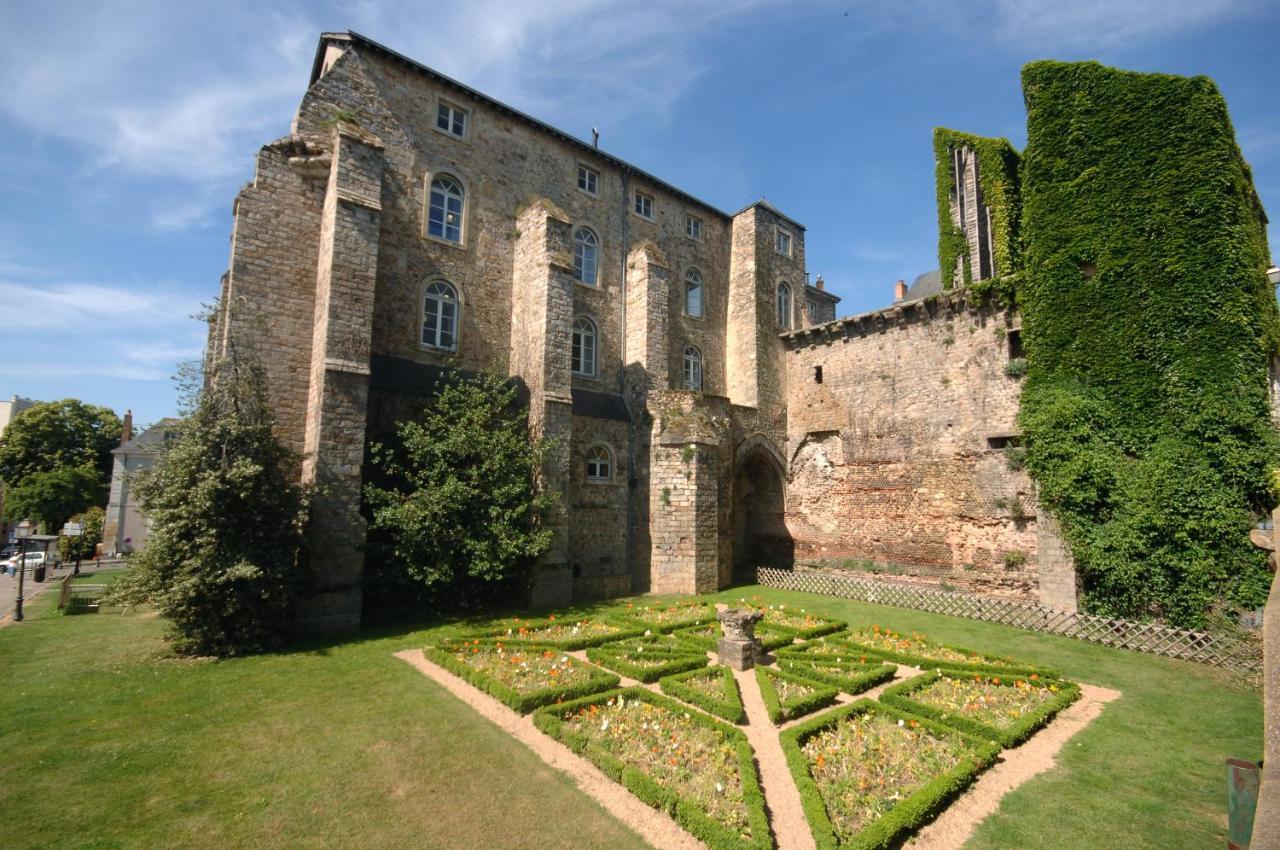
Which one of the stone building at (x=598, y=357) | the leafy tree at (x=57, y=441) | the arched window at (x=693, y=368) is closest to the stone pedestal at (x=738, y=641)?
the stone building at (x=598, y=357)

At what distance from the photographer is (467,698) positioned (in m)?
8.37

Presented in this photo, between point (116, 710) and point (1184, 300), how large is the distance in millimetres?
21229

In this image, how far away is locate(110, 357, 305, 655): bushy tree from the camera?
391 inches

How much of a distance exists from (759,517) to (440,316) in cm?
1398

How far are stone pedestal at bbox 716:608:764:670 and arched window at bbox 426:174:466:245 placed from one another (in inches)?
519

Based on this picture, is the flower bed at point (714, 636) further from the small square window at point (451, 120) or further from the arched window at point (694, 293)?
the small square window at point (451, 120)

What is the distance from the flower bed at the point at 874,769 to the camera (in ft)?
16.9

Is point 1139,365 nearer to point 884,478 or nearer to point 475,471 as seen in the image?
point 884,478

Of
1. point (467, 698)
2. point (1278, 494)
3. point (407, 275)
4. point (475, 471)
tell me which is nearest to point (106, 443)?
point (407, 275)

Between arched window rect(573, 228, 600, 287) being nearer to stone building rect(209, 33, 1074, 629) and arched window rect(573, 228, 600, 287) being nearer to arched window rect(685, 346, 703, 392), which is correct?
stone building rect(209, 33, 1074, 629)

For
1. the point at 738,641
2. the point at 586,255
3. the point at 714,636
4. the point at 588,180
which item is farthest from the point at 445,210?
the point at 738,641

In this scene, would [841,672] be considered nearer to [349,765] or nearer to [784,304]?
[349,765]

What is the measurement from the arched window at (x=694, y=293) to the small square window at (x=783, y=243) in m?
4.43

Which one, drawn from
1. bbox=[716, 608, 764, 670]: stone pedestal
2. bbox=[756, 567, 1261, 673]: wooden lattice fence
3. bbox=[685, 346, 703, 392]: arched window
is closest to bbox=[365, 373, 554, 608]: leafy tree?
bbox=[716, 608, 764, 670]: stone pedestal
